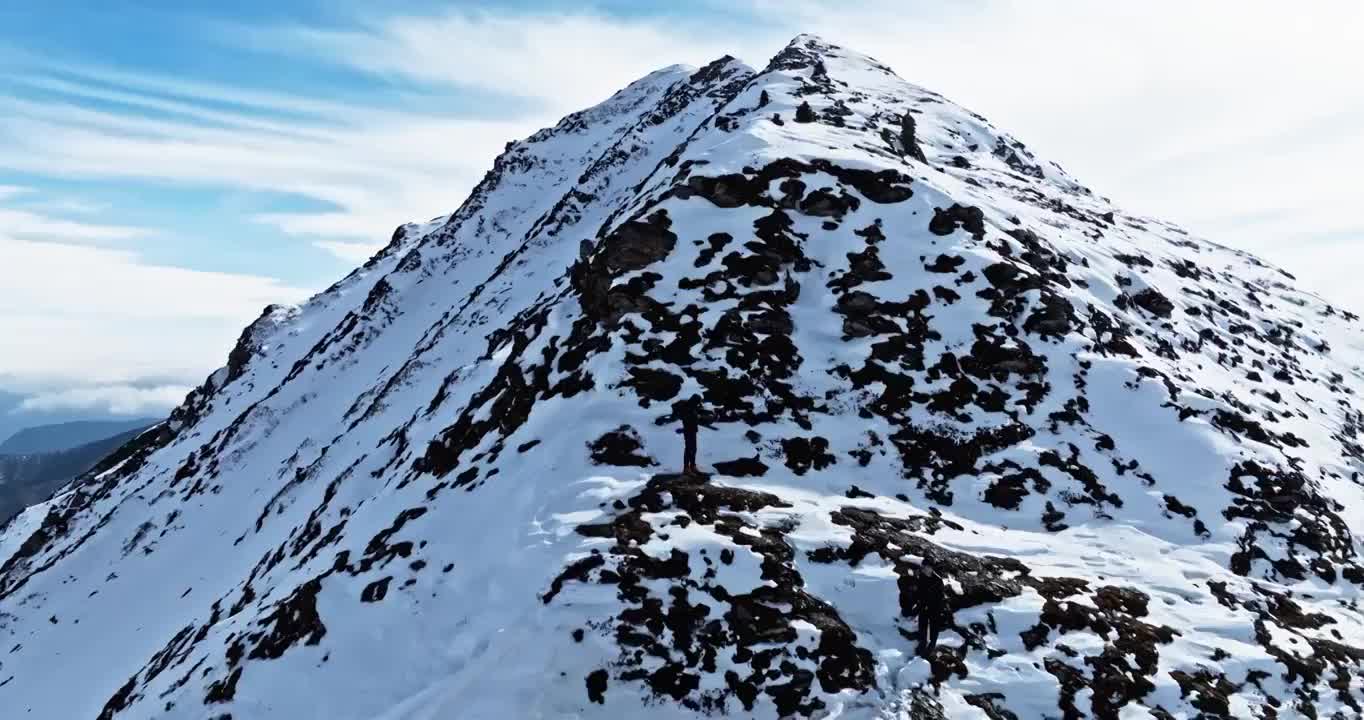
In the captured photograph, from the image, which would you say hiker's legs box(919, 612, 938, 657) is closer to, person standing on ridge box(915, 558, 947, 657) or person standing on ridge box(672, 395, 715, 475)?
person standing on ridge box(915, 558, 947, 657)

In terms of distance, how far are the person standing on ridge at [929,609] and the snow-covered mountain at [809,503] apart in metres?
0.44

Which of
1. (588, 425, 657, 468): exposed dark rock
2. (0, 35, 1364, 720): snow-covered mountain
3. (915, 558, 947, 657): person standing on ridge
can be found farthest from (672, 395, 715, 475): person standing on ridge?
(915, 558, 947, 657): person standing on ridge

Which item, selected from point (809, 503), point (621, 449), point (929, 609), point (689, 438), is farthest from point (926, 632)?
point (621, 449)

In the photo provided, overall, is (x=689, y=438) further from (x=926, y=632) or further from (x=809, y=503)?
(x=926, y=632)

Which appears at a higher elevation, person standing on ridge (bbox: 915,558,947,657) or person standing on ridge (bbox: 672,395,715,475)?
person standing on ridge (bbox: 672,395,715,475)

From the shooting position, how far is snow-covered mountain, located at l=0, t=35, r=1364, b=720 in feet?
45.4

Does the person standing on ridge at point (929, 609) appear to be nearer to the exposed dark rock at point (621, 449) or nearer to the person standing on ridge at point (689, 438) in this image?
the person standing on ridge at point (689, 438)

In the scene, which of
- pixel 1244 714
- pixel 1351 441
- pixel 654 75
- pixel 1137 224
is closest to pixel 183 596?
pixel 1244 714

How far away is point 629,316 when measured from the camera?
23.4 meters

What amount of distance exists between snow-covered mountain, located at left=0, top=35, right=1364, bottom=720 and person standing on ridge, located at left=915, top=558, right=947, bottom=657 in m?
0.44

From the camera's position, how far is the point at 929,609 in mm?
13898

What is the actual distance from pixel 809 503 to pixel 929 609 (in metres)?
4.50

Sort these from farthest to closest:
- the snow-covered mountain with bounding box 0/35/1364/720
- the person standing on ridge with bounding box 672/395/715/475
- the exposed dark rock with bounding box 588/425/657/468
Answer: the exposed dark rock with bounding box 588/425/657/468 → the person standing on ridge with bounding box 672/395/715/475 → the snow-covered mountain with bounding box 0/35/1364/720

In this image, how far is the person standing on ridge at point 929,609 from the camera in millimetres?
13852
